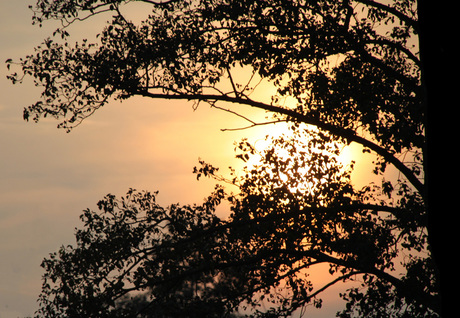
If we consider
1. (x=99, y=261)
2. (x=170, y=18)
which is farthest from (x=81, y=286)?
(x=170, y=18)

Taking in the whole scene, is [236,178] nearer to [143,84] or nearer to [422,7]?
[143,84]

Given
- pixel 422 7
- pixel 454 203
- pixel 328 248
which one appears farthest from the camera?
pixel 328 248

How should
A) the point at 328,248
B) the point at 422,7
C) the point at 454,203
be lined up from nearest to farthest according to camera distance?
the point at 454,203 → the point at 422,7 → the point at 328,248

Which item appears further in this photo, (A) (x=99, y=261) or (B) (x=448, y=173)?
(A) (x=99, y=261)

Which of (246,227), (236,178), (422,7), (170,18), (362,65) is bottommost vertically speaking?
(422,7)

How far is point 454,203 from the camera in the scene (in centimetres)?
482

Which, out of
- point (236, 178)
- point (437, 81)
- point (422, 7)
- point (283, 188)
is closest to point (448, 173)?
point (437, 81)

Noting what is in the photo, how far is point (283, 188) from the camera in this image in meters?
14.7

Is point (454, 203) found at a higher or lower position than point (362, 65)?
lower

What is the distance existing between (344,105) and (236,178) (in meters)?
3.31

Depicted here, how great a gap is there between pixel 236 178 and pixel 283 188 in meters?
1.43

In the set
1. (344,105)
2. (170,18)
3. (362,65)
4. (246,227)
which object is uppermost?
(170,18)

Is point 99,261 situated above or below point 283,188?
below

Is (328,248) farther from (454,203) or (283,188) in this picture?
(454,203)
